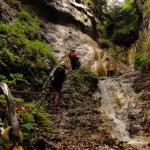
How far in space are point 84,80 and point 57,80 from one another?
4938 millimetres

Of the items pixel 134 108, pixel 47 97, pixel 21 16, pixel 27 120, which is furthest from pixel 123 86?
pixel 27 120

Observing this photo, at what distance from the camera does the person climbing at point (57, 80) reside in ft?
37.2

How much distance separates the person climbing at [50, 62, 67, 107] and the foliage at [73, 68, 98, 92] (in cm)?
284

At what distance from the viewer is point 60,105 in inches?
533

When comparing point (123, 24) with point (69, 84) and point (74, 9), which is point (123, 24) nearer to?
point (74, 9)

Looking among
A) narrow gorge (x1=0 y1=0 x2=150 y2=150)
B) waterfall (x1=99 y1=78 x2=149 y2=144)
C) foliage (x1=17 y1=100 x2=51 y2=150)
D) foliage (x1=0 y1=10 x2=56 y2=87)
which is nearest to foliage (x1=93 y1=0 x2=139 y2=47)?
narrow gorge (x1=0 y1=0 x2=150 y2=150)

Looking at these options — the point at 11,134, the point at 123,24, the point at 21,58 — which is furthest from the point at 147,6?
the point at 11,134

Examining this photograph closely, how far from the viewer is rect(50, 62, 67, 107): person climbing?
447 inches

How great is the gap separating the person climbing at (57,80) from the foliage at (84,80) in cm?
284

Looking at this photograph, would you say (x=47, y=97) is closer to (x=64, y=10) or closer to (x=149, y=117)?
(x=149, y=117)

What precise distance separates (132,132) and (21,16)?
11.6 metres

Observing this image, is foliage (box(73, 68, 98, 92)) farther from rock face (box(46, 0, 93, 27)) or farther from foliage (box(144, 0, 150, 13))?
foliage (box(144, 0, 150, 13))

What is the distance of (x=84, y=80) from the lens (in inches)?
647

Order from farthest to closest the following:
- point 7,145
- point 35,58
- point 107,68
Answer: point 107,68 → point 35,58 → point 7,145
